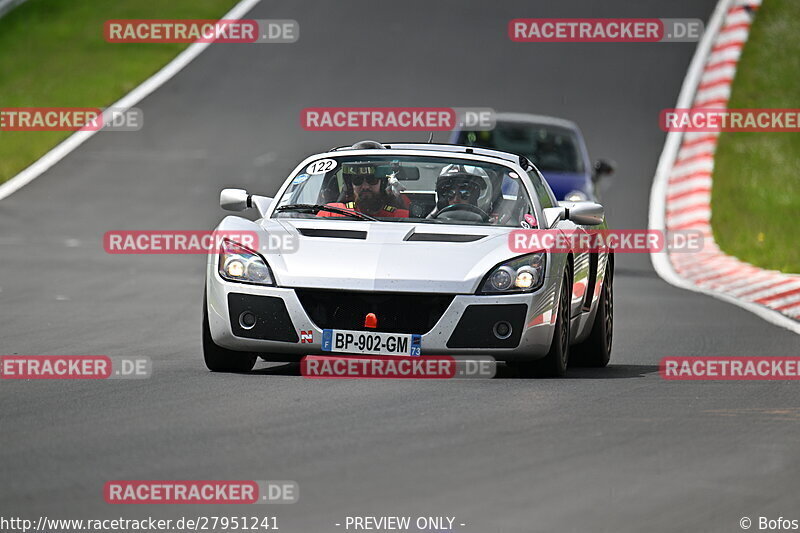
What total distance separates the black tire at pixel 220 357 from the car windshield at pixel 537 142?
9.98 metres

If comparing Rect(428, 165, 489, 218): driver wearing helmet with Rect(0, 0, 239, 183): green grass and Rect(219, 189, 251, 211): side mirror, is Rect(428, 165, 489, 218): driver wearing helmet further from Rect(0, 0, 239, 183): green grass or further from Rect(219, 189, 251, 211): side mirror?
Rect(0, 0, 239, 183): green grass

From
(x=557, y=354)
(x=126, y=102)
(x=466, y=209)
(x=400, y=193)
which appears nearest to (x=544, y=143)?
(x=400, y=193)

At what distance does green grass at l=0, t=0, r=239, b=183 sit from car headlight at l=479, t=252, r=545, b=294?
55.7ft

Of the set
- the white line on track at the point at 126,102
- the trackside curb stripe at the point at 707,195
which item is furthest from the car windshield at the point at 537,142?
the white line on track at the point at 126,102

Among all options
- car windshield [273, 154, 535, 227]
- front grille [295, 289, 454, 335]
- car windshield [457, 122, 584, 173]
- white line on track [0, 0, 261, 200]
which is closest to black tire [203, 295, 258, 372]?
front grille [295, 289, 454, 335]

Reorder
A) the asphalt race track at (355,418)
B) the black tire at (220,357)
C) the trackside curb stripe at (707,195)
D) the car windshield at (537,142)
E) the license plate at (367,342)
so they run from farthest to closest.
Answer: the car windshield at (537,142), the trackside curb stripe at (707,195), the black tire at (220,357), the license plate at (367,342), the asphalt race track at (355,418)

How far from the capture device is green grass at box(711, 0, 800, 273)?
2188cm

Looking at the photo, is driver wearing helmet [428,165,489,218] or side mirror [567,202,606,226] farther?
driver wearing helmet [428,165,489,218]

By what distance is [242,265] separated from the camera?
9836mm

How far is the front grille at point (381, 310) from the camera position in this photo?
952 centimetres

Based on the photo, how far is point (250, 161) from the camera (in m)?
27.3

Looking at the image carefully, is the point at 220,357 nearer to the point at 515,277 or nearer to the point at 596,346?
the point at 515,277

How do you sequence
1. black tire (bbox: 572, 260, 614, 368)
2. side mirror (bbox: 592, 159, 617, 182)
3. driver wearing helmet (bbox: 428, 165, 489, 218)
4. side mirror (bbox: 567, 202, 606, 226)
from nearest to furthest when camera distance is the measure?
side mirror (bbox: 567, 202, 606, 226)
driver wearing helmet (bbox: 428, 165, 489, 218)
black tire (bbox: 572, 260, 614, 368)
side mirror (bbox: 592, 159, 617, 182)

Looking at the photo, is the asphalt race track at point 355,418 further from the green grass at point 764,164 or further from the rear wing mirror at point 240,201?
the green grass at point 764,164
